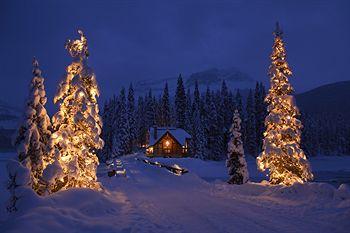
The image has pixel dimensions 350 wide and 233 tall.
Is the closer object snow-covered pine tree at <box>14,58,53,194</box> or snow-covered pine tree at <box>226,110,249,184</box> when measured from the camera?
snow-covered pine tree at <box>14,58,53,194</box>

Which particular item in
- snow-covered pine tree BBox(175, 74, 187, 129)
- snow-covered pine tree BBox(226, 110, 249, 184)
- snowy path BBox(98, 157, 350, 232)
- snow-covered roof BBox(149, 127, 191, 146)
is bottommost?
snowy path BBox(98, 157, 350, 232)

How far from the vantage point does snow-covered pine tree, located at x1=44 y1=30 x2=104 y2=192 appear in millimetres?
19594

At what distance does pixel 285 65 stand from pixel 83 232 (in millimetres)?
20216

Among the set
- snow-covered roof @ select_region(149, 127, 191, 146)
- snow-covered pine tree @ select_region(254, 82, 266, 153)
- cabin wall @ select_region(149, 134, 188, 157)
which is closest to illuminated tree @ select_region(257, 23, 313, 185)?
snow-covered roof @ select_region(149, 127, 191, 146)

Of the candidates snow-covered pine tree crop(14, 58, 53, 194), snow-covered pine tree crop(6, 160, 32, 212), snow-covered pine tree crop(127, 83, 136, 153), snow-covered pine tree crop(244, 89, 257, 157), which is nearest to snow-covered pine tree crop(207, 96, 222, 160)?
snow-covered pine tree crop(244, 89, 257, 157)

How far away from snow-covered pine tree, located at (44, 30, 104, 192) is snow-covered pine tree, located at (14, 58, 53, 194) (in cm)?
119

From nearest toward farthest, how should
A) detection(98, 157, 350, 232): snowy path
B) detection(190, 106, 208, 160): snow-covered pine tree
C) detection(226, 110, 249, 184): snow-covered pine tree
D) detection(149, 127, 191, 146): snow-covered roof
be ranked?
detection(98, 157, 350, 232): snowy path, detection(226, 110, 249, 184): snow-covered pine tree, detection(149, 127, 191, 146): snow-covered roof, detection(190, 106, 208, 160): snow-covered pine tree

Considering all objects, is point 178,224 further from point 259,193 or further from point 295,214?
point 259,193

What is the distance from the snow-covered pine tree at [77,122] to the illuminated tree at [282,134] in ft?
41.1

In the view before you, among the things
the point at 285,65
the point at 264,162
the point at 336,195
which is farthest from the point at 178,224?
the point at 285,65

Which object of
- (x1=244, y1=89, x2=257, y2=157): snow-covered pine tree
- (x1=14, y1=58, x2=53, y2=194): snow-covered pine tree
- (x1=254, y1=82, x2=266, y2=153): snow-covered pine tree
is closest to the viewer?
(x1=14, y1=58, x2=53, y2=194): snow-covered pine tree

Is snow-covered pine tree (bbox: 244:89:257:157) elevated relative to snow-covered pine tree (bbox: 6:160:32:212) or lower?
elevated

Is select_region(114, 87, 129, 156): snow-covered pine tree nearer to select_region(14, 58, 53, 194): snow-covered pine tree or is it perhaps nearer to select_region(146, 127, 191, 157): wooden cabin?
select_region(146, 127, 191, 157): wooden cabin

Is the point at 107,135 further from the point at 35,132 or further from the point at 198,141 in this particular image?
the point at 35,132
